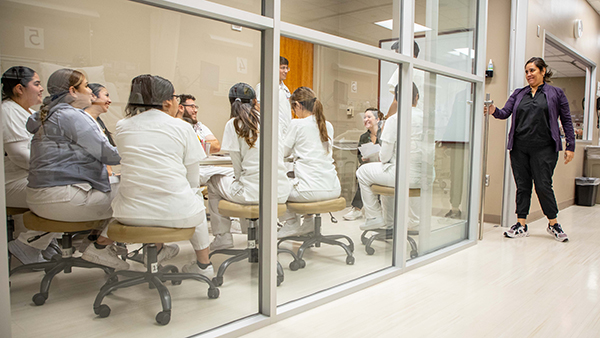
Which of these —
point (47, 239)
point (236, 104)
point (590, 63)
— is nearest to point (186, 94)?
point (236, 104)

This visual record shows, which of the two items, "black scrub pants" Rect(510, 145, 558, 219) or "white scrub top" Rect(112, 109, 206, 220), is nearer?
"white scrub top" Rect(112, 109, 206, 220)

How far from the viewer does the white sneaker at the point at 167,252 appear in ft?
6.25

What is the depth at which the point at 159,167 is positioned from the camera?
187 centimetres

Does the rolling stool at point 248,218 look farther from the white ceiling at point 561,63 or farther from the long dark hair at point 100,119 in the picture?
the white ceiling at point 561,63

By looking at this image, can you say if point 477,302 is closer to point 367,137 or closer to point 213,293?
point 367,137

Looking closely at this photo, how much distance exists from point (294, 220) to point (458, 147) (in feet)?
6.47

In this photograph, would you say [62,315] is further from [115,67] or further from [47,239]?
[115,67]

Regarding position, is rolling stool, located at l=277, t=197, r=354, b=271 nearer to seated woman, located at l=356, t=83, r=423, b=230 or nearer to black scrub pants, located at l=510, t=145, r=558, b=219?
seated woman, located at l=356, t=83, r=423, b=230

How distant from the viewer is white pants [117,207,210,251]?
1859mm

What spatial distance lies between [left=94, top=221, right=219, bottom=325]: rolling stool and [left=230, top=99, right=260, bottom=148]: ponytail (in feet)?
1.70

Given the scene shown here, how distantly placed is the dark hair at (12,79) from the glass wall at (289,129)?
2 centimetres

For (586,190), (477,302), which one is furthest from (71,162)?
(586,190)

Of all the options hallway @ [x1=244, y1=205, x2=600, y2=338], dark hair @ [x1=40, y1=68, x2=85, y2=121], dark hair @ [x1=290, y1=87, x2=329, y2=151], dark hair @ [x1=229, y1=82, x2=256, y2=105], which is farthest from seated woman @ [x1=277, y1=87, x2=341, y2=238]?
dark hair @ [x1=40, y1=68, x2=85, y2=121]

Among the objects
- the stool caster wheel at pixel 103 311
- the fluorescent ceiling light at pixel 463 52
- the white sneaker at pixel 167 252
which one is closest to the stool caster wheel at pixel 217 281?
the white sneaker at pixel 167 252
